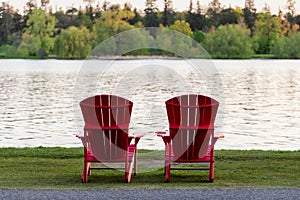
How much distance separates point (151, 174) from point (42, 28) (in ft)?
259

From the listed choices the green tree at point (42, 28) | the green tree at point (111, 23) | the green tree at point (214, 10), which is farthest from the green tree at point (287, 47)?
the green tree at point (42, 28)

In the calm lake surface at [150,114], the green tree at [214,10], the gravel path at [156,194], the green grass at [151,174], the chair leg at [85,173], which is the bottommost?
the calm lake surface at [150,114]

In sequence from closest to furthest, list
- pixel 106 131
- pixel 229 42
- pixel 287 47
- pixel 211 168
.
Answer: pixel 106 131 < pixel 211 168 < pixel 229 42 < pixel 287 47

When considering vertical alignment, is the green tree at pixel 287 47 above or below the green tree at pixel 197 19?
below

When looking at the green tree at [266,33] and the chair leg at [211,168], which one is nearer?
the chair leg at [211,168]

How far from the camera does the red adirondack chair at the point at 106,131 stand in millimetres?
7996

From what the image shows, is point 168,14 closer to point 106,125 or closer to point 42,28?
point 42,28

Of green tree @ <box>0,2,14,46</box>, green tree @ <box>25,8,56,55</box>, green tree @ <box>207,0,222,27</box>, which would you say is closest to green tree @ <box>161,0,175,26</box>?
green tree @ <box>207,0,222,27</box>

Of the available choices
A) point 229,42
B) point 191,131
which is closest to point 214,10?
point 229,42

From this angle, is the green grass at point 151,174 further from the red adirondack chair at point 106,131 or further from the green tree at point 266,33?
the green tree at point 266,33

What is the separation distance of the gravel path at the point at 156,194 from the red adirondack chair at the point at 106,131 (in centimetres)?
107

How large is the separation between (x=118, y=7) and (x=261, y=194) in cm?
8384

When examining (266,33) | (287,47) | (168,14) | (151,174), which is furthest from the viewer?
(266,33)

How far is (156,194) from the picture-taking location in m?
6.82
